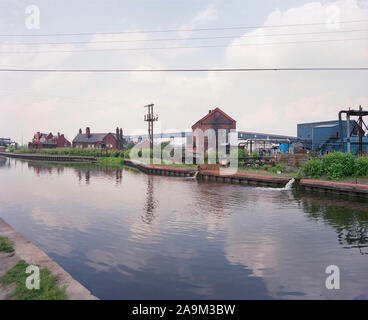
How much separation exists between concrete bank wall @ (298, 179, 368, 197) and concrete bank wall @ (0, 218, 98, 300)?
17.6 meters

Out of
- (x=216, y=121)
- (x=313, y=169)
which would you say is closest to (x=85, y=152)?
(x=216, y=121)

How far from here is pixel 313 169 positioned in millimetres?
22750

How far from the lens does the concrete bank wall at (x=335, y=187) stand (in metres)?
17.5

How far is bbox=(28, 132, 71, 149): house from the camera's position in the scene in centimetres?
9674

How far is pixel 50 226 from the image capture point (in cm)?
1135

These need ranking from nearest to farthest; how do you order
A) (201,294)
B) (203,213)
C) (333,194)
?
1. (201,294)
2. (203,213)
3. (333,194)

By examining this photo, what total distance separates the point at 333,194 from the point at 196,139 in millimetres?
32976

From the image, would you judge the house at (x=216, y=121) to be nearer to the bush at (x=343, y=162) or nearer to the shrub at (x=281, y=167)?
the shrub at (x=281, y=167)

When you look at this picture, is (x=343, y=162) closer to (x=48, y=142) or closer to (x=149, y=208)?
(x=149, y=208)

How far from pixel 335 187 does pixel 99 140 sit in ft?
257

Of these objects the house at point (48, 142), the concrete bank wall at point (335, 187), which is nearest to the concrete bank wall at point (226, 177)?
the concrete bank wall at point (335, 187)

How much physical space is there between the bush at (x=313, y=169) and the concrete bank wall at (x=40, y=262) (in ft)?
69.2
